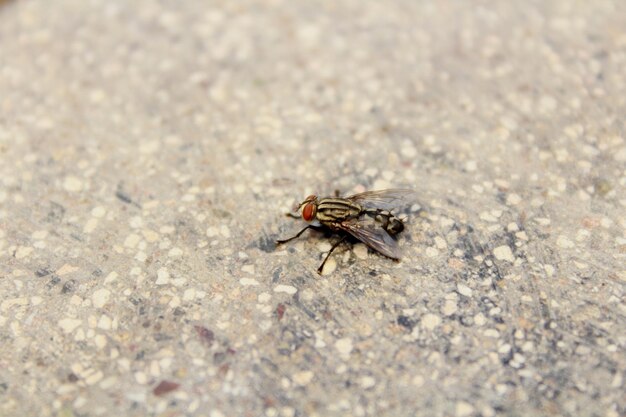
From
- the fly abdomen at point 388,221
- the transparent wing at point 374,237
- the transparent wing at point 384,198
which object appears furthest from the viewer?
the transparent wing at point 384,198

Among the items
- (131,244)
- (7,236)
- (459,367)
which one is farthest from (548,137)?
(7,236)

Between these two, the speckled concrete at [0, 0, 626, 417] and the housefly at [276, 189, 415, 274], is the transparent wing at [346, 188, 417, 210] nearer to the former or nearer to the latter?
the housefly at [276, 189, 415, 274]

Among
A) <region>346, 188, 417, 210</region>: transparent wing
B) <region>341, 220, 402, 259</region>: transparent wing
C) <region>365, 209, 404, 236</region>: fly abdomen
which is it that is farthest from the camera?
<region>346, 188, 417, 210</region>: transparent wing

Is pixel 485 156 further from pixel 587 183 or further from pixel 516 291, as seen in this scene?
pixel 516 291

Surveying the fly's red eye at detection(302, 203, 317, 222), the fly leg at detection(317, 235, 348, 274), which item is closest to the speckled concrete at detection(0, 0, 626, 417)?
the fly leg at detection(317, 235, 348, 274)

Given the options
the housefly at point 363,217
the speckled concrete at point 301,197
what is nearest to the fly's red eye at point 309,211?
the housefly at point 363,217

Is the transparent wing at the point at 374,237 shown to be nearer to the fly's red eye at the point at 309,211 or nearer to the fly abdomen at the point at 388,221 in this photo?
the fly abdomen at the point at 388,221

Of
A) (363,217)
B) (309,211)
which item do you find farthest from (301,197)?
(363,217)
